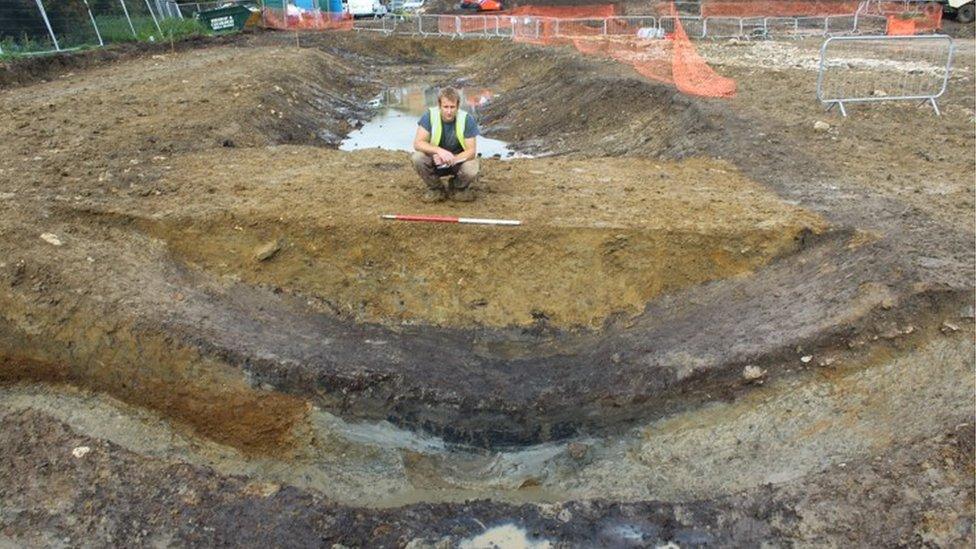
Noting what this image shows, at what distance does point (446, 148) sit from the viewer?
24.4 feet

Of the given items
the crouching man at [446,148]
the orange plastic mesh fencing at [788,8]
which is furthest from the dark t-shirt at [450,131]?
the orange plastic mesh fencing at [788,8]

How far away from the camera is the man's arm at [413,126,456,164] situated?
23.4 ft

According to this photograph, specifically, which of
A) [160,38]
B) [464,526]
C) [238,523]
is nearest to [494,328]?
[464,526]

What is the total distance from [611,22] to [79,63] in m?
16.6

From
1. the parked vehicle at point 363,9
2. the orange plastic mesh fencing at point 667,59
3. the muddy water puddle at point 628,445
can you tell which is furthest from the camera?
the parked vehicle at point 363,9

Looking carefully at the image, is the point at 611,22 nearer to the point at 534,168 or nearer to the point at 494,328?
the point at 534,168

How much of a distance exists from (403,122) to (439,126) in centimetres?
862

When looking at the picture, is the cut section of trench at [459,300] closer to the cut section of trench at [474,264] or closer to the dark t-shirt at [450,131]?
the cut section of trench at [474,264]

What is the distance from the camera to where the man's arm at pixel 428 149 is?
7.12 m

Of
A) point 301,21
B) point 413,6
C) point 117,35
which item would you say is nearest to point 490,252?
point 117,35

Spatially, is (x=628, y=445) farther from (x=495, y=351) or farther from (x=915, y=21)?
(x=915, y=21)

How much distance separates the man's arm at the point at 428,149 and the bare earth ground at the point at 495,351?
602 mm

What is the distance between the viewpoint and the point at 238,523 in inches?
166

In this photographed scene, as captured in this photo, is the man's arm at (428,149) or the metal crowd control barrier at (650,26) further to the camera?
the metal crowd control barrier at (650,26)
